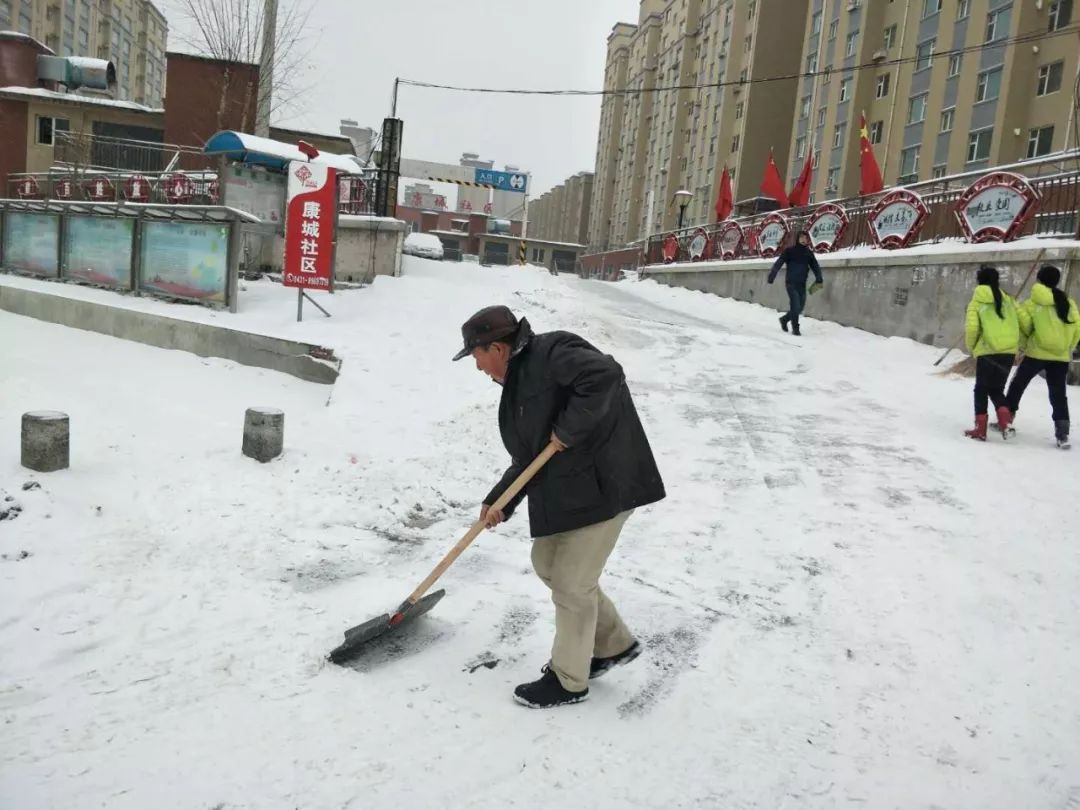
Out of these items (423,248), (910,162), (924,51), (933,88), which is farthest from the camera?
(910,162)

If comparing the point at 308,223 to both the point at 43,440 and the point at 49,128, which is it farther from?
the point at 49,128

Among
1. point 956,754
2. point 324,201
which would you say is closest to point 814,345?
point 324,201

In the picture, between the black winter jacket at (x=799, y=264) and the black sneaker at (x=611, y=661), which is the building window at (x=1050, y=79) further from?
the black sneaker at (x=611, y=661)

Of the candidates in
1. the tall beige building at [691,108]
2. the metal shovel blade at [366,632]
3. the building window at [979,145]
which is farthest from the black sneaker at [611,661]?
→ the building window at [979,145]

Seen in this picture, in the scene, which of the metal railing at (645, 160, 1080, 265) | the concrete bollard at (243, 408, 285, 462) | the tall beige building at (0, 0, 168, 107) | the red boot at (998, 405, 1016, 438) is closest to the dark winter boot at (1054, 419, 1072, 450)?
the red boot at (998, 405, 1016, 438)

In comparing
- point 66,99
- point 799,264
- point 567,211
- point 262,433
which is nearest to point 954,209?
point 799,264

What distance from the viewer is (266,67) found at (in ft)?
68.4

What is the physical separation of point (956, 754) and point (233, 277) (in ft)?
36.0

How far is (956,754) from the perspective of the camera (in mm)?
2744

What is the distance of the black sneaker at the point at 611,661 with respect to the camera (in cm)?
316

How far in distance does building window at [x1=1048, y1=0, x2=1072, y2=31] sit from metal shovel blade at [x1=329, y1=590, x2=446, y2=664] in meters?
34.9

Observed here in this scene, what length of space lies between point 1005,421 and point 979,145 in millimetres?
29324

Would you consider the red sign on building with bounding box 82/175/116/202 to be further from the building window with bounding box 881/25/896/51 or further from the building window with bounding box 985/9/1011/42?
the building window with bounding box 881/25/896/51

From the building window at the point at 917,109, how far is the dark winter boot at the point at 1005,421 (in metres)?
31.9
